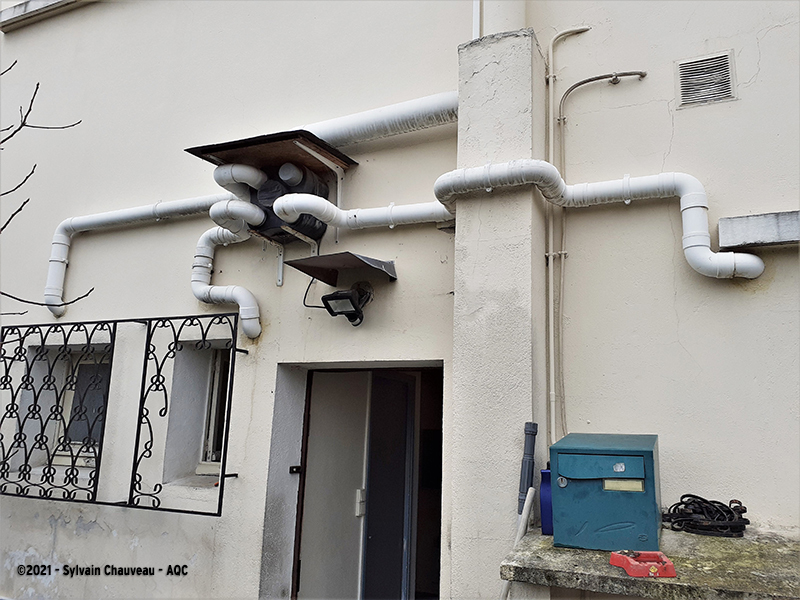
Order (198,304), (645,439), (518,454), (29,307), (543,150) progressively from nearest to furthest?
(645,439), (518,454), (543,150), (198,304), (29,307)

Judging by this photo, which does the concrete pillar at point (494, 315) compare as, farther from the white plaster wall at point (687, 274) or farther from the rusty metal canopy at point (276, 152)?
the rusty metal canopy at point (276, 152)

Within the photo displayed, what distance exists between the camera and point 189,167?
4840 mm

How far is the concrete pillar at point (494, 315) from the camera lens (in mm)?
2914

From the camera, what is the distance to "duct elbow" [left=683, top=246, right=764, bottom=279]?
2904 millimetres

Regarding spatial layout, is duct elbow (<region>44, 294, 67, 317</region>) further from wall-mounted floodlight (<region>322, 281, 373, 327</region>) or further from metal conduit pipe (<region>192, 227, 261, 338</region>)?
wall-mounted floodlight (<region>322, 281, 373, 327</region>)

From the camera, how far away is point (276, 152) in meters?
3.86

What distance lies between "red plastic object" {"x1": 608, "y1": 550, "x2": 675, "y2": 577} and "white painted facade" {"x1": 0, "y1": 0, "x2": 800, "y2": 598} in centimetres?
65

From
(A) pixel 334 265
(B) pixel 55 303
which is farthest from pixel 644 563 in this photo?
(B) pixel 55 303

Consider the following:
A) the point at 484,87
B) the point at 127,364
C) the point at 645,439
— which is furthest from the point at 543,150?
the point at 127,364

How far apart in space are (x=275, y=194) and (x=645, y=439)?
2.64 metres

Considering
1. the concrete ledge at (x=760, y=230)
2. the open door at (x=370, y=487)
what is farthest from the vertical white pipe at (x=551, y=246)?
the open door at (x=370, y=487)

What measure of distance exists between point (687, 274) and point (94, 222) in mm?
4349

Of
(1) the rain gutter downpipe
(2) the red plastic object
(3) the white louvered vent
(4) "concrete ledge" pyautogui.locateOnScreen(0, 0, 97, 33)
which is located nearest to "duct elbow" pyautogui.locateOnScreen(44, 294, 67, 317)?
(1) the rain gutter downpipe

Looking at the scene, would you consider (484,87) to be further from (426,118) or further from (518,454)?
(518,454)
